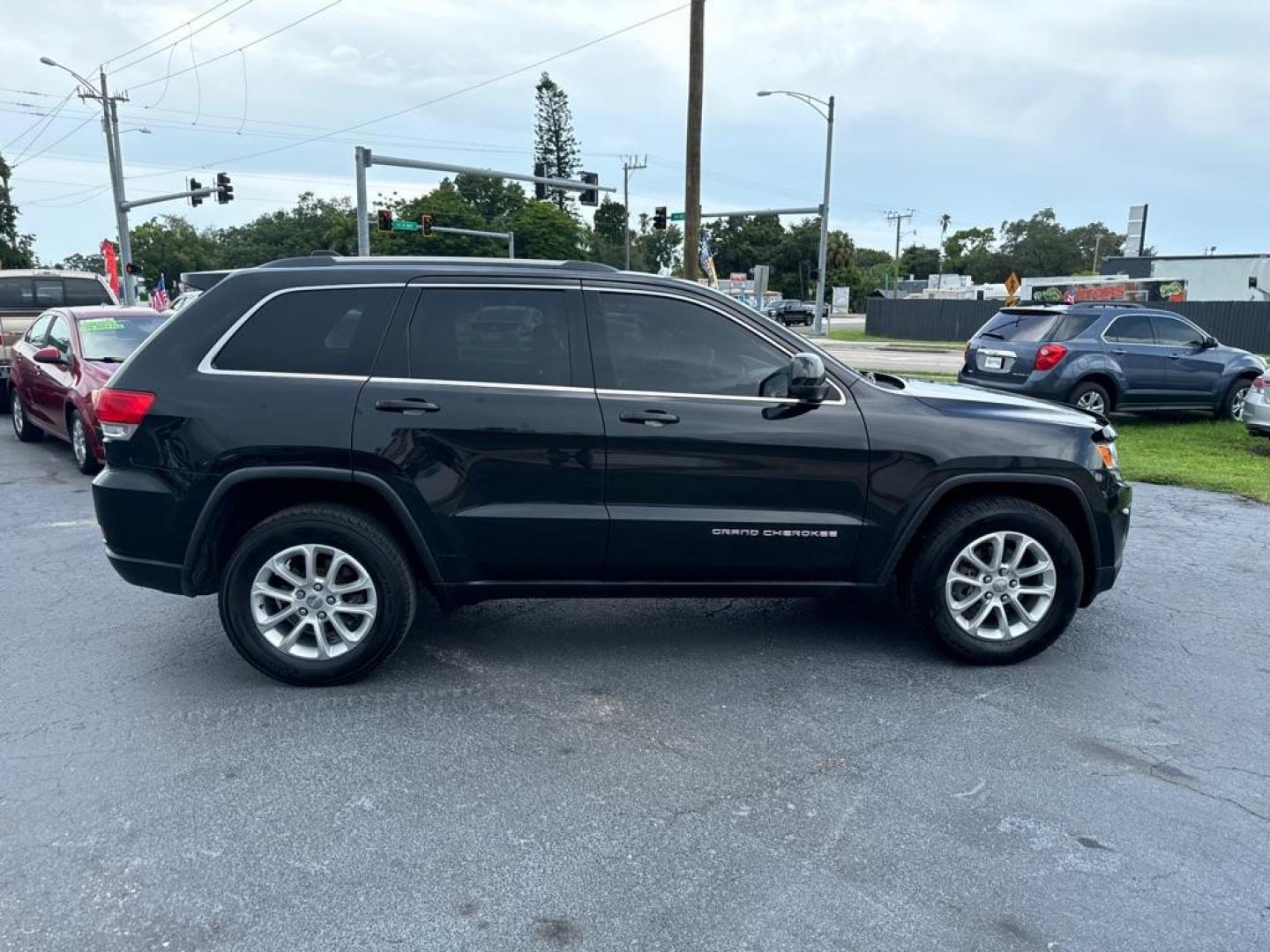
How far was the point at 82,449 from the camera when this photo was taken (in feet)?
30.1

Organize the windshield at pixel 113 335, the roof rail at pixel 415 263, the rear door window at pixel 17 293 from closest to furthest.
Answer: the roof rail at pixel 415 263
the windshield at pixel 113 335
the rear door window at pixel 17 293

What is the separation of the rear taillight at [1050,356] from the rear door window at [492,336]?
9.18m

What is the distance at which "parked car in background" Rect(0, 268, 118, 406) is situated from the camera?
12906 millimetres

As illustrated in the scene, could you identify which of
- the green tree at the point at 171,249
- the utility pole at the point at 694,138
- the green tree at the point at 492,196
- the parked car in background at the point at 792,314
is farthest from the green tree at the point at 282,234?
the utility pole at the point at 694,138

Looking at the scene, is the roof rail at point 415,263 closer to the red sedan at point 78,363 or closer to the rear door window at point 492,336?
the rear door window at point 492,336

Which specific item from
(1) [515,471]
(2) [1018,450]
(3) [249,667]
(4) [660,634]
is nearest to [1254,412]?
(2) [1018,450]

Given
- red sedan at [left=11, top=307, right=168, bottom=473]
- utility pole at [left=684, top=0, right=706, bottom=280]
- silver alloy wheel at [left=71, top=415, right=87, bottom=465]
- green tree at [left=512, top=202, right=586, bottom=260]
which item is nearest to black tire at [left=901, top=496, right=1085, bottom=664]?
red sedan at [left=11, top=307, right=168, bottom=473]

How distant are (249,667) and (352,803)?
151 cm

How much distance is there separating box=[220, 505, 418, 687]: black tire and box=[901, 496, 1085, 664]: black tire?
7.86ft

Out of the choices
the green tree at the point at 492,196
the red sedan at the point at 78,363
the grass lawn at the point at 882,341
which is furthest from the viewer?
the green tree at the point at 492,196

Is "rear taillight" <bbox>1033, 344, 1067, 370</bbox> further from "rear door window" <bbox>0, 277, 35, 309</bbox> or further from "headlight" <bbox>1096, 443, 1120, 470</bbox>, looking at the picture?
"rear door window" <bbox>0, 277, 35, 309</bbox>

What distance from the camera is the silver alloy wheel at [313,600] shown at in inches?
163

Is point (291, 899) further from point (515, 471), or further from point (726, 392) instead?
point (726, 392)

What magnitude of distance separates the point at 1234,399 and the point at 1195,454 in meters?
3.02
